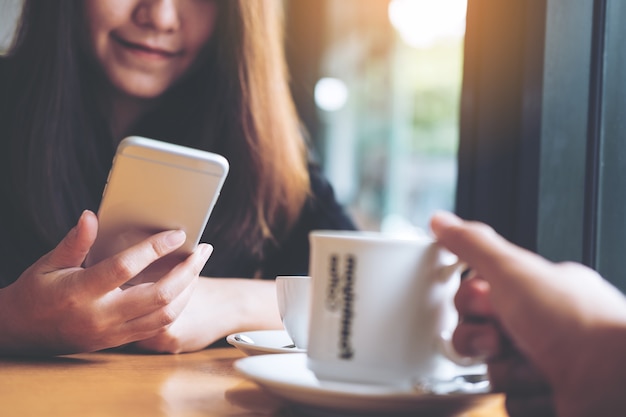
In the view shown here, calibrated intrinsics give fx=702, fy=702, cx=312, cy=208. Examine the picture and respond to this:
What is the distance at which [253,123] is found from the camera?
1.35 m

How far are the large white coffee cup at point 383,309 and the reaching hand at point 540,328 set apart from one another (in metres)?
0.02

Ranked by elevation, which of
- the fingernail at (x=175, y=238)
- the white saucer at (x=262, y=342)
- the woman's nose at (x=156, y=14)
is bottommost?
the white saucer at (x=262, y=342)

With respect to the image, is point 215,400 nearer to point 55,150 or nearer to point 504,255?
point 504,255

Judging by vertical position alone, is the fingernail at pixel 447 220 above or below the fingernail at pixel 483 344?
above

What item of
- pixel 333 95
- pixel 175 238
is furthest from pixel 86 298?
pixel 333 95

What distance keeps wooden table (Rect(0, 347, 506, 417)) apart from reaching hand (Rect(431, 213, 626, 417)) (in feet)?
0.11

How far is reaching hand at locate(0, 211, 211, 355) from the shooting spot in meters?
0.69

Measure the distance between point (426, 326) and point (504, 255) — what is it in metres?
0.09

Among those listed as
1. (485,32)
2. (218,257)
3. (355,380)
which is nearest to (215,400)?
(355,380)

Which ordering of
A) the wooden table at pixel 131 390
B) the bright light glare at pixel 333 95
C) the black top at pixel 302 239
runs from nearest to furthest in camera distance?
the wooden table at pixel 131 390 → the black top at pixel 302 239 → the bright light glare at pixel 333 95

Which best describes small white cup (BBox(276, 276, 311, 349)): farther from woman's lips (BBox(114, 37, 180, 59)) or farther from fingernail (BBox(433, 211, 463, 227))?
woman's lips (BBox(114, 37, 180, 59))

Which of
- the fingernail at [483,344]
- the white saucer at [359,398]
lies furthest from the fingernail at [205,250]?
the fingernail at [483,344]

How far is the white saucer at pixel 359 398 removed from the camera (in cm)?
49

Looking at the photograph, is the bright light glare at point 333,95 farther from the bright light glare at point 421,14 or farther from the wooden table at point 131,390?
the wooden table at point 131,390
